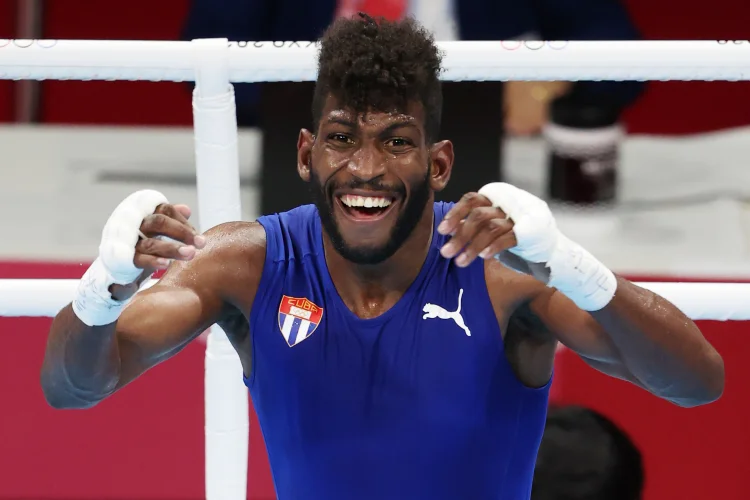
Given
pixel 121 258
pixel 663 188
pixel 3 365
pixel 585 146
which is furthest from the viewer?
pixel 663 188

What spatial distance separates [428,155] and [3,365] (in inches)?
37.4

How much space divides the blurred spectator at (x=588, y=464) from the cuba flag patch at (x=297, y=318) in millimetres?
421

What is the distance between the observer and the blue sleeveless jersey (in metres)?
1.42

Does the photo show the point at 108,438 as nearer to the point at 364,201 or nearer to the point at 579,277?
the point at 364,201

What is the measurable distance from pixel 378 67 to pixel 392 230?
18 centimetres

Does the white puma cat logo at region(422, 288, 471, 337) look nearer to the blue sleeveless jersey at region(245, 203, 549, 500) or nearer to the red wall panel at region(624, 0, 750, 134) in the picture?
the blue sleeveless jersey at region(245, 203, 549, 500)

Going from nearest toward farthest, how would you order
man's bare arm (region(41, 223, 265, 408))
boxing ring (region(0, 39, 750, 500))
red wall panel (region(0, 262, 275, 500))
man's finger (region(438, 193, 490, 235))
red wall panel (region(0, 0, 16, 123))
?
man's finger (region(438, 193, 490, 235)) < man's bare arm (region(41, 223, 265, 408)) < boxing ring (region(0, 39, 750, 500)) < red wall panel (region(0, 262, 275, 500)) < red wall panel (region(0, 0, 16, 123))

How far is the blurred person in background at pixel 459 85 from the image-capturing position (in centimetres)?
203

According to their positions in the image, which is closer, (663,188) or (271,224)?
(271,224)

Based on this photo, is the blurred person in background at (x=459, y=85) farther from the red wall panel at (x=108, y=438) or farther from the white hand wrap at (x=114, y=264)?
the white hand wrap at (x=114, y=264)

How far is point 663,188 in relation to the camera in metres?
2.46

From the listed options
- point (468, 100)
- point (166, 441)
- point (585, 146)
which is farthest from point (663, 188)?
point (166, 441)

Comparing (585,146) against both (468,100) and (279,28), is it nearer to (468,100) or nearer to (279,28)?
(468,100)

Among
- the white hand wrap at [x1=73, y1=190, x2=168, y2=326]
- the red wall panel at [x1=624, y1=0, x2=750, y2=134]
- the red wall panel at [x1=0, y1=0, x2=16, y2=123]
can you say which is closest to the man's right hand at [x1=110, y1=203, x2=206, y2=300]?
the white hand wrap at [x1=73, y1=190, x2=168, y2=326]
